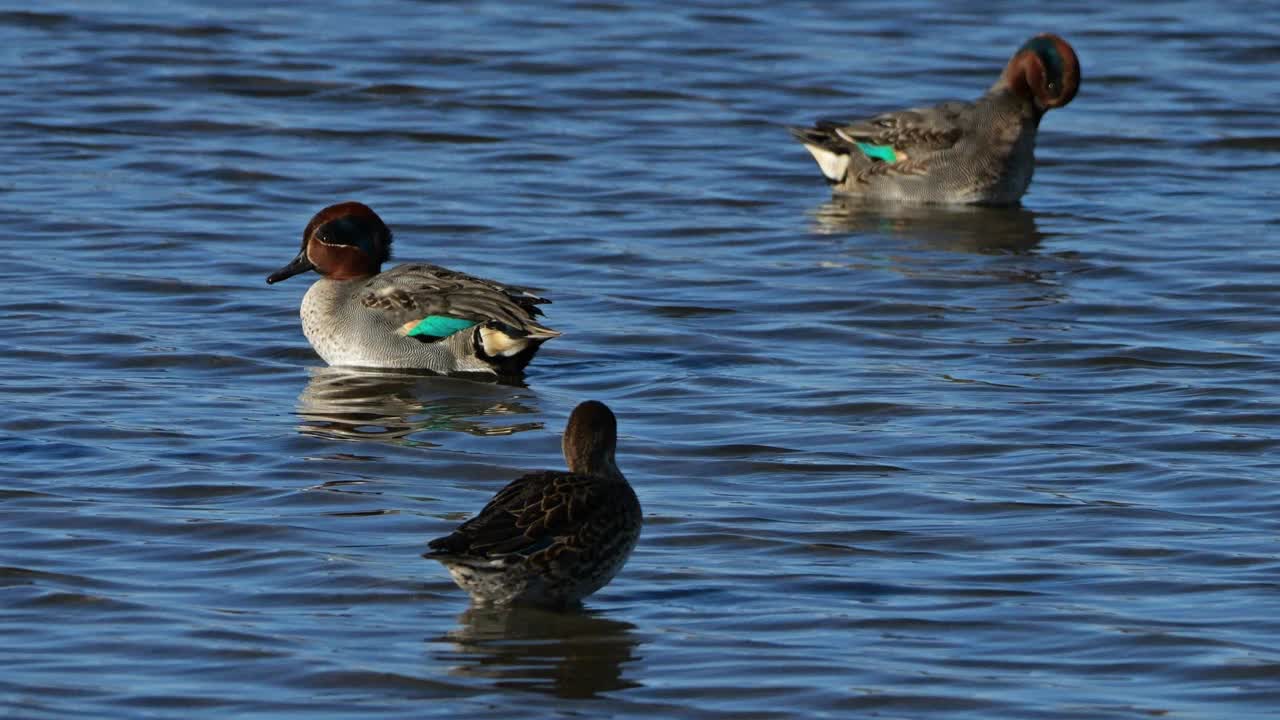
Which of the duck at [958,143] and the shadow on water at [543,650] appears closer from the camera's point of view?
the shadow on water at [543,650]

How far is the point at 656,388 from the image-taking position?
1112cm

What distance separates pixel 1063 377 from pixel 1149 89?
31.2 ft

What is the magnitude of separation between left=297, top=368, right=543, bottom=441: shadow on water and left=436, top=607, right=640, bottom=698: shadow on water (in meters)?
2.73

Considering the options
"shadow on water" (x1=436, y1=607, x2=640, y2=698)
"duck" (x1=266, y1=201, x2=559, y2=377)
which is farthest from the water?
"duck" (x1=266, y1=201, x2=559, y2=377)

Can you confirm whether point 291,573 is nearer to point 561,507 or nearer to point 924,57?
point 561,507

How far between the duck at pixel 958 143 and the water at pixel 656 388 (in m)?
0.26

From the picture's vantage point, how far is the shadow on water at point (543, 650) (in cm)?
701

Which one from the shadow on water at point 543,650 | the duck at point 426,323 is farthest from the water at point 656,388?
the duck at point 426,323

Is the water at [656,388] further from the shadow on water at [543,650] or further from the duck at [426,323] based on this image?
the duck at [426,323]

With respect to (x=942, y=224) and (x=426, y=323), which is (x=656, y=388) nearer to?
(x=426, y=323)

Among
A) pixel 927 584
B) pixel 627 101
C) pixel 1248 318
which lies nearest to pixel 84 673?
pixel 927 584

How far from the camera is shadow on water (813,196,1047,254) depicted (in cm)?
1508

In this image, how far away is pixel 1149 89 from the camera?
20.3 metres

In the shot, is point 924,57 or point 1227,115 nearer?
point 1227,115
